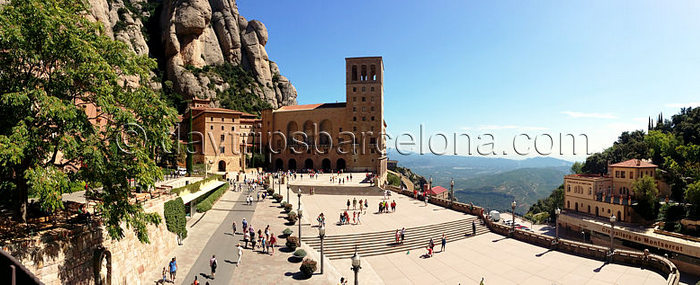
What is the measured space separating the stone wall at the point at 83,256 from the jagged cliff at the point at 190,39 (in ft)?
228

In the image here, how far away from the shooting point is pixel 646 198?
40156 mm

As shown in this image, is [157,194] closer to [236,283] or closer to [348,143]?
[236,283]

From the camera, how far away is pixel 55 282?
1095 centimetres

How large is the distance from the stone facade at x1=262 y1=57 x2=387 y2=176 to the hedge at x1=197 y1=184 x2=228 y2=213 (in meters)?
33.0

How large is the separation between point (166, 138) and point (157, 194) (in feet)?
28.3

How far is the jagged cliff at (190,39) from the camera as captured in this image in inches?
3031

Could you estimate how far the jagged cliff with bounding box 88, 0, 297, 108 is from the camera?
7700cm

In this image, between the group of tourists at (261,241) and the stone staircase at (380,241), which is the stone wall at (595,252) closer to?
the stone staircase at (380,241)

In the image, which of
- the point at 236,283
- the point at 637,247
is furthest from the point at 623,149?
the point at 236,283

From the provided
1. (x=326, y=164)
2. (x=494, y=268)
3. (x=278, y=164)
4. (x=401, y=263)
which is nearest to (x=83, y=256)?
(x=401, y=263)

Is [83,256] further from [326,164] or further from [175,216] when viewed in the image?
[326,164]

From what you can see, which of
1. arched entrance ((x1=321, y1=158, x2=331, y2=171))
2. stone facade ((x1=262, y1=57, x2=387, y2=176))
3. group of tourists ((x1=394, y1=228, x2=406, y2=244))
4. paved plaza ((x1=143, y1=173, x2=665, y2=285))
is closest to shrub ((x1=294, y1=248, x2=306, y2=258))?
paved plaza ((x1=143, y1=173, x2=665, y2=285))

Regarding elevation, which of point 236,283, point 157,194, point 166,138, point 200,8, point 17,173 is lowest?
point 236,283

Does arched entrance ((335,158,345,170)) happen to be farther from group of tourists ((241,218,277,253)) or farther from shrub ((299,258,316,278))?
shrub ((299,258,316,278))
